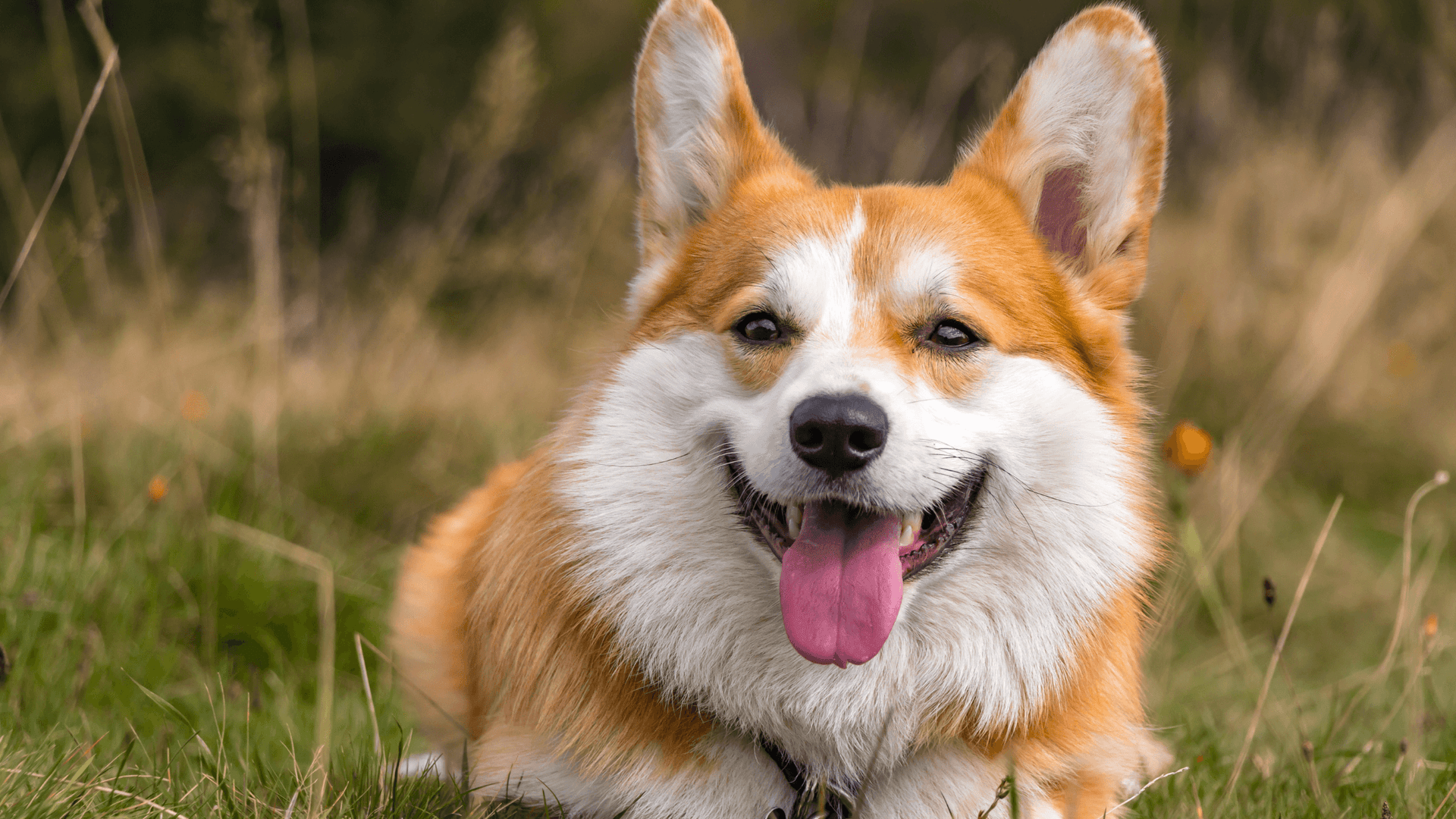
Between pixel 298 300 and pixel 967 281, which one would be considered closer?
pixel 967 281

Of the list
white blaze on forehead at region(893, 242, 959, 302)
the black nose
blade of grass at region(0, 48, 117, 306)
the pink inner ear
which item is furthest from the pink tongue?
blade of grass at region(0, 48, 117, 306)

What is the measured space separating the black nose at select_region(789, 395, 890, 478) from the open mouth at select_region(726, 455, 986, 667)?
130 millimetres

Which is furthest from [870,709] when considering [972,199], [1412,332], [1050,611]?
[1412,332]

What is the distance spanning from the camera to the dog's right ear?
2641mm

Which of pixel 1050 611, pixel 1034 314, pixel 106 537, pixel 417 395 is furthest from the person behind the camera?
pixel 417 395

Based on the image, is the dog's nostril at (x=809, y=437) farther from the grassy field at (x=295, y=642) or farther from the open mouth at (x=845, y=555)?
the grassy field at (x=295, y=642)

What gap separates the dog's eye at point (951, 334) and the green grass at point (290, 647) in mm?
1169

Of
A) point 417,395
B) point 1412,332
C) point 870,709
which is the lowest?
point 417,395

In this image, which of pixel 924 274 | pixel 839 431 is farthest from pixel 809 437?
pixel 924 274

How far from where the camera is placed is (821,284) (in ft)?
7.73

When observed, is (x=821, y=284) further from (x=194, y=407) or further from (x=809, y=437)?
(x=194, y=407)

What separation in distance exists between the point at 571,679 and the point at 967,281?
1236mm

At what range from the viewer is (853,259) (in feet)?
7.88

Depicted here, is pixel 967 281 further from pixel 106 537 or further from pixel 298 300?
pixel 298 300
